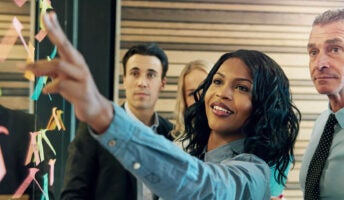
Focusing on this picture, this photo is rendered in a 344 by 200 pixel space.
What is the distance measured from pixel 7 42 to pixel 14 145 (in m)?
0.25

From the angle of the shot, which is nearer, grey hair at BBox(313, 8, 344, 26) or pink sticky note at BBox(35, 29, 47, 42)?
pink sticky note at BBox(35, 29, 47, 42)

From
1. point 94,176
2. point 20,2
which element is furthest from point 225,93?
point 94,176

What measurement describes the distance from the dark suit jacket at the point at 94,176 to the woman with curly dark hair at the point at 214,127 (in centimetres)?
54

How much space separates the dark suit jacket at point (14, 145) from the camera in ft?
3.34

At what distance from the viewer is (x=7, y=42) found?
1.00 meters

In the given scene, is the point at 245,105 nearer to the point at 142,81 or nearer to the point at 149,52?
the point at 142,81

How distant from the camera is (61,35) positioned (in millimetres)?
753

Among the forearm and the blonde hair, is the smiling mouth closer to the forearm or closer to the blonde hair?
the forearm

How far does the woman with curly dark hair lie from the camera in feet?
2.56

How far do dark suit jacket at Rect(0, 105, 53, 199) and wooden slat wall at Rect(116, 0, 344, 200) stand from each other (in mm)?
2222

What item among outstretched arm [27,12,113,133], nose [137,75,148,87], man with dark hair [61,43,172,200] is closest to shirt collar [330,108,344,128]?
man with dark hair [61,43,172,200]

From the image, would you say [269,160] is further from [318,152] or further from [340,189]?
[318,152]

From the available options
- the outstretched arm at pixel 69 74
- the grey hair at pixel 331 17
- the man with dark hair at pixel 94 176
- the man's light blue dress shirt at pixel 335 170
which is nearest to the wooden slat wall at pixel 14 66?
the outstretched arm at pixel 69 74

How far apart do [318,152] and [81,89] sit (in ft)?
4.49
